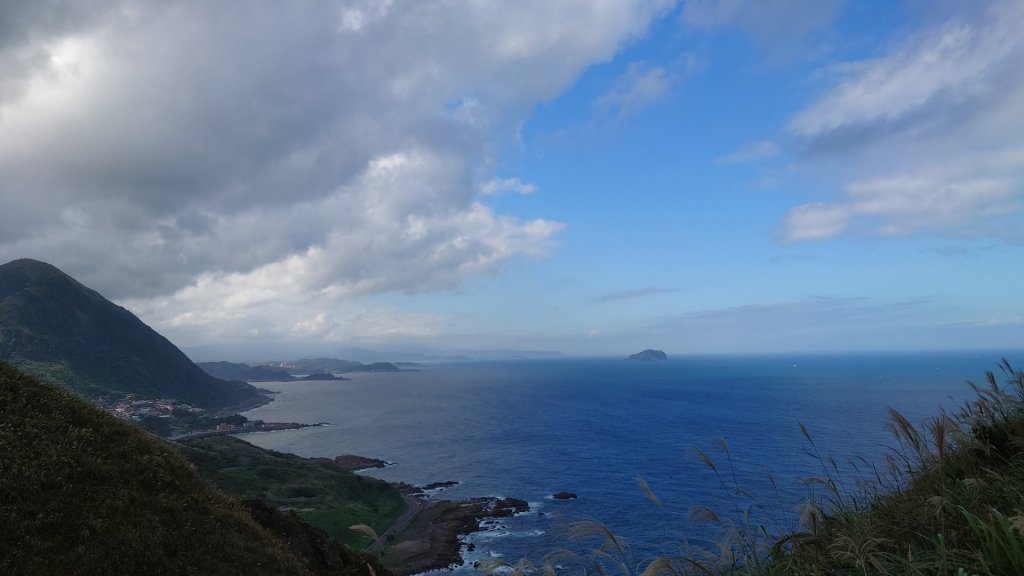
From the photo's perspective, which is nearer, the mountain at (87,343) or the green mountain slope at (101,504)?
the green mountain slope at (101,504)

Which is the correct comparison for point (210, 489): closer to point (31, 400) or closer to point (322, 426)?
point (31, 400)

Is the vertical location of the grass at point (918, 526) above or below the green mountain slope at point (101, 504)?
above

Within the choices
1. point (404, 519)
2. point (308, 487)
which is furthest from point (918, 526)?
point (308, 487)

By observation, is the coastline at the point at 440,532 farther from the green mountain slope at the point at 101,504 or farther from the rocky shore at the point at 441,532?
the green mountain slope at the point at 101,504

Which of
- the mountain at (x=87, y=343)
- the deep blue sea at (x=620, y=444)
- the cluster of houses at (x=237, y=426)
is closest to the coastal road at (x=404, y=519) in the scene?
the deep blue sea at (x=620, y=444)

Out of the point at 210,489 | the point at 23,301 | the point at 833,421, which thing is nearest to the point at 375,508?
the point at 210,489

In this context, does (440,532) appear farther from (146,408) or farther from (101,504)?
(146,408)
